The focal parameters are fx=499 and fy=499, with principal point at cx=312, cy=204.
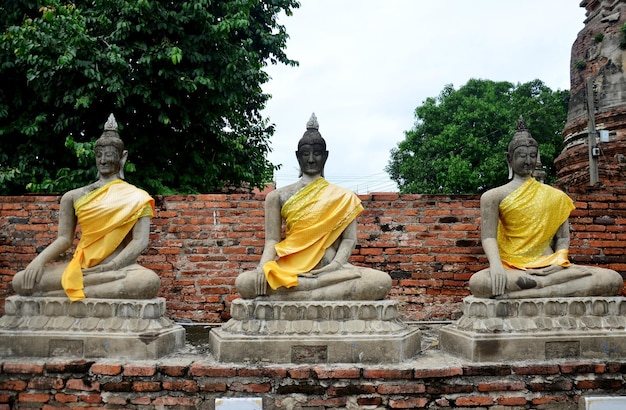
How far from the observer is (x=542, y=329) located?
428cm

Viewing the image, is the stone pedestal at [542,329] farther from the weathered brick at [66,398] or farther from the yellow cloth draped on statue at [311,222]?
the weathered brick at [66,398]

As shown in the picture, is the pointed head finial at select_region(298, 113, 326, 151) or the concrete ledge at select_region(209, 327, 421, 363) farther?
the pointed head finial at select_region(298, 113, 326, 151)

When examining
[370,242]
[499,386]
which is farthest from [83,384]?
[370,242]

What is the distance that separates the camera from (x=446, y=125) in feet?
68.5

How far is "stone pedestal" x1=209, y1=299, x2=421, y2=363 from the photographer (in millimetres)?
4172

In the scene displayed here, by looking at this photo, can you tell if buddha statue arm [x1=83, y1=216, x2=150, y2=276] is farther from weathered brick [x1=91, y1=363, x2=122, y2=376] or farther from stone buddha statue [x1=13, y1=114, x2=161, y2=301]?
weathered brick [x1=91, y1=363, x2=122, y2=376]

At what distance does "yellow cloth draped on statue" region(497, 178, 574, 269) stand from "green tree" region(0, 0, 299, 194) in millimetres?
4681

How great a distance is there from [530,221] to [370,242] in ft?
6.76

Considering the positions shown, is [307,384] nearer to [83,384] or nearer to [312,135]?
[83,384]

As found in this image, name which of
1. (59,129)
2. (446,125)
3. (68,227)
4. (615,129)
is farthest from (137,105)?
(446,125)

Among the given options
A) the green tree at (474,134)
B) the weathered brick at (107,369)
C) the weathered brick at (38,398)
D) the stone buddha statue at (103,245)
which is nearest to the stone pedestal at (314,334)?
the weathered brick at (107,369)

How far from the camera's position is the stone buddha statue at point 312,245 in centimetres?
438

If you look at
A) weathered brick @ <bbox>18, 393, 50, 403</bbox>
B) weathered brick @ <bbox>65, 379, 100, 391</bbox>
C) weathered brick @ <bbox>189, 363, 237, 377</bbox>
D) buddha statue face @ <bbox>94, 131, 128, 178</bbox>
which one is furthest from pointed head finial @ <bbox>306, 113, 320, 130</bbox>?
weathered brick @ <bbox>18, 393, 50, 403</bbox>

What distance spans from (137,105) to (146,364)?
5021mm
